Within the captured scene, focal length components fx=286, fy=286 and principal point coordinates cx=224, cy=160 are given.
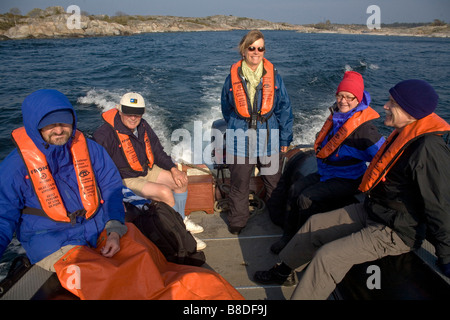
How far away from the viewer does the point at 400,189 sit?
1.69 m

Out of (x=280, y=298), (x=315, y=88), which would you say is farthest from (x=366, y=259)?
(x=315, y=88)

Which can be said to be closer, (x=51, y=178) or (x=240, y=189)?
(x=51, y=178)

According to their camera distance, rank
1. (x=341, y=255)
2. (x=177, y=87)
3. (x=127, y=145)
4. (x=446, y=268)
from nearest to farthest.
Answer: (x=446, y=268) → (x=341, y=255) → (x=127, y=145) → (x=177, y=87)

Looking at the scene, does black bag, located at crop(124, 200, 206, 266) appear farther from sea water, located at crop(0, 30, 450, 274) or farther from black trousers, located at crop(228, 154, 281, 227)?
sea water, located at crop(0, 30, 450, 274)

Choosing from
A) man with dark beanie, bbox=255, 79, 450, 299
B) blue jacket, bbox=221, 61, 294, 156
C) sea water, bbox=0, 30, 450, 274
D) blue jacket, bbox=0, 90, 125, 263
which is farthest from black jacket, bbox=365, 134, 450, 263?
sea water, bbox=0, 30, 450, 274

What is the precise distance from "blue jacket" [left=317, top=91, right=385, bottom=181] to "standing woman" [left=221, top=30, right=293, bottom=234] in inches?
19.5

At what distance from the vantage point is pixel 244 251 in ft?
8.59

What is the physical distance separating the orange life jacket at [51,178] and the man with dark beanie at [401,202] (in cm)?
144

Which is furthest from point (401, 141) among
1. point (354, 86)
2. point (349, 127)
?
point (354, 86)

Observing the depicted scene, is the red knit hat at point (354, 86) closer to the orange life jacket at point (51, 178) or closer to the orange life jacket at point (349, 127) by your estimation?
the orange life jacket at point (349, 127)

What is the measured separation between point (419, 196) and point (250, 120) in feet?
4.90

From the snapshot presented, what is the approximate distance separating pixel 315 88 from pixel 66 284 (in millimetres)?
11312

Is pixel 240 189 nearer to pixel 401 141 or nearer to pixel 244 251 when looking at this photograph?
pixel 244 251

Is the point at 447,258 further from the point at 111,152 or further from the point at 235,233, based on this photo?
the point at 111,152
